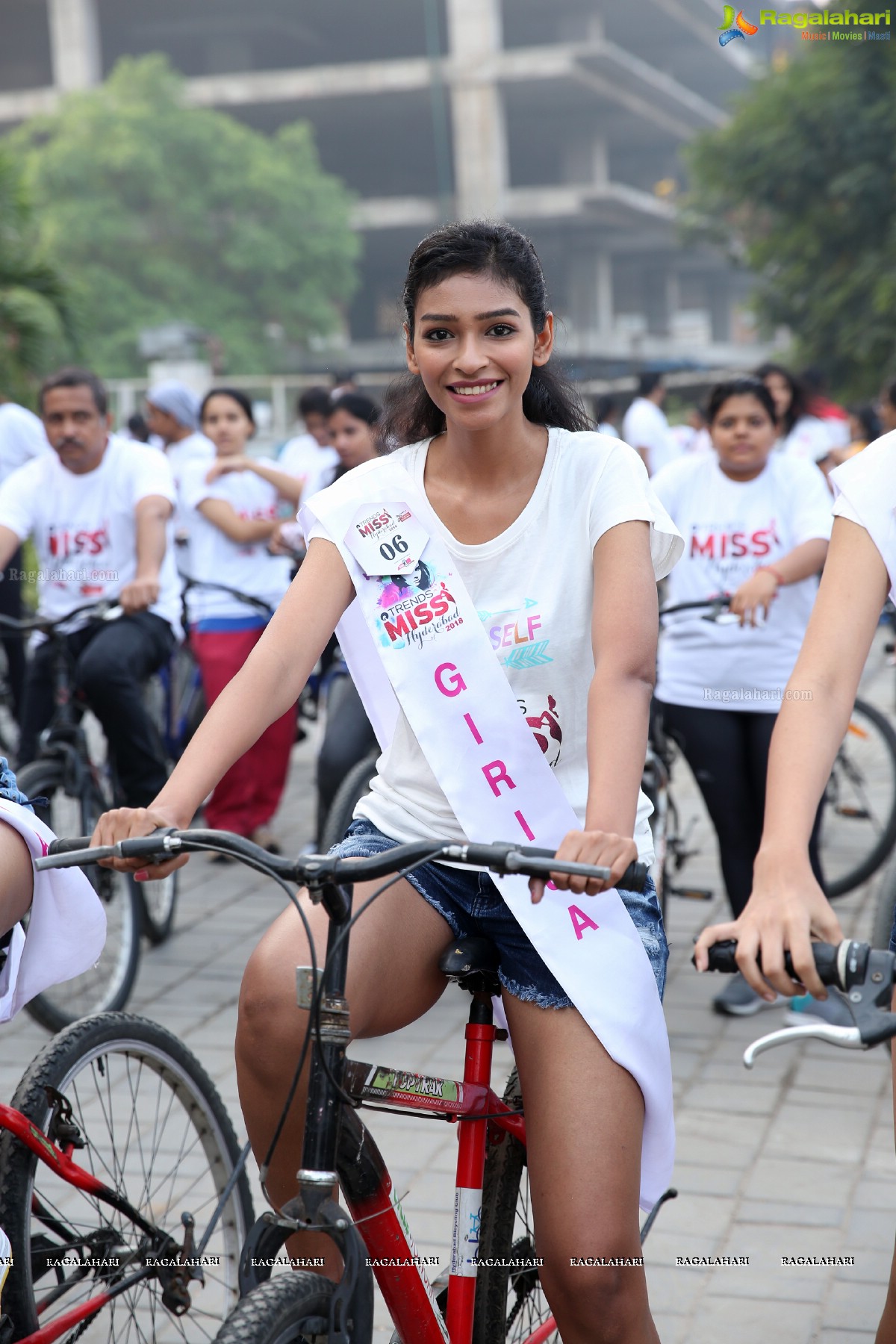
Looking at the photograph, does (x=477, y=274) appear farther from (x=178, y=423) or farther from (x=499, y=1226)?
(x=178, y=423)

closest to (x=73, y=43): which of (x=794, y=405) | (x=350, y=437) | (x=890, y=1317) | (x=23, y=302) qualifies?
(x=23, y=302)

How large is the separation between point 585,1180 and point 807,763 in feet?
2.31

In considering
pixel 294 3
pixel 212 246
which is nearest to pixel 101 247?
pixel 212 246

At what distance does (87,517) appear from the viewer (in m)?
5.59

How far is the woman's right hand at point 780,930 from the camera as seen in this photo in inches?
64.2

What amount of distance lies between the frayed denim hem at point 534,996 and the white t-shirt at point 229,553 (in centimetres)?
483

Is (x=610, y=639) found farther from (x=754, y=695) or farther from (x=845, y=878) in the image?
(x=845, y=878)

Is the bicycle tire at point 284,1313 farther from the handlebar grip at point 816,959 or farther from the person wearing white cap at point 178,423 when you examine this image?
the person wearing white cap at point 178,423

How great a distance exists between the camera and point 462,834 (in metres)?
2.44

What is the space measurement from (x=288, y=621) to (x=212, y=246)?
46778mm

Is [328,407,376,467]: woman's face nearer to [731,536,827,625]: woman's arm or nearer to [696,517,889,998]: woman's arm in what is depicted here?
[731,536,827,625]: woman's arm

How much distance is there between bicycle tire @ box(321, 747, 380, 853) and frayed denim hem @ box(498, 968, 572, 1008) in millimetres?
2736

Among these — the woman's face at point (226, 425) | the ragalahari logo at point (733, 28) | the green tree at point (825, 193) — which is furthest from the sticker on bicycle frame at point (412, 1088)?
the green tree at point (825, 193)

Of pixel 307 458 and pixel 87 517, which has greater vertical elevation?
pixel 307 458
